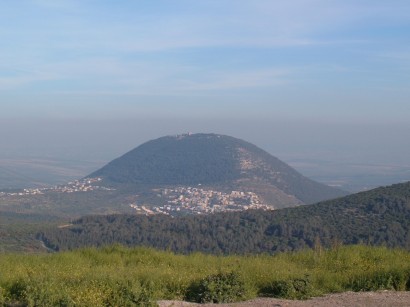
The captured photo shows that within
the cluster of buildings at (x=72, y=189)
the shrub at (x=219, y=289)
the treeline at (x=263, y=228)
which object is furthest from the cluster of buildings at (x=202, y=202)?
the shrub at (x=219, y=289)

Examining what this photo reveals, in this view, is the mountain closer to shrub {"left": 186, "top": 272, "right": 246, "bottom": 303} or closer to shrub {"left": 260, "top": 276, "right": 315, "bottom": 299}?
shrub {"left": 260, "top": 276, "right": 315, "bottom": 299}

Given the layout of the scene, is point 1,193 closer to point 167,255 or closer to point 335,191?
point 335,191

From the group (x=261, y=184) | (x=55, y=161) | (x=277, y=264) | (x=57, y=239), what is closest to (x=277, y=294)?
(x=277, y=264)

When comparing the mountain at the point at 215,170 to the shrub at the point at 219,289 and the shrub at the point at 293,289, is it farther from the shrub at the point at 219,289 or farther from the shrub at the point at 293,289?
the shrub at the point at 219,289

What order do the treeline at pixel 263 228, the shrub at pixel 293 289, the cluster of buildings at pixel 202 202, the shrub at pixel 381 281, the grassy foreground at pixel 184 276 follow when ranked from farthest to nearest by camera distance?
the cluster of buildings at pixel 202 202 < the treeline at pixel 263 228 < the shrub at pixel 381 281 < the shrub at pixel 293 289 < the grassy foreground at pixel 184 276

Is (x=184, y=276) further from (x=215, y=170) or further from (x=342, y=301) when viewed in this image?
(x=215, y=170)

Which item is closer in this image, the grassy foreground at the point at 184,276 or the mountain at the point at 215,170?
the grassy foreground at the point at 184,276
